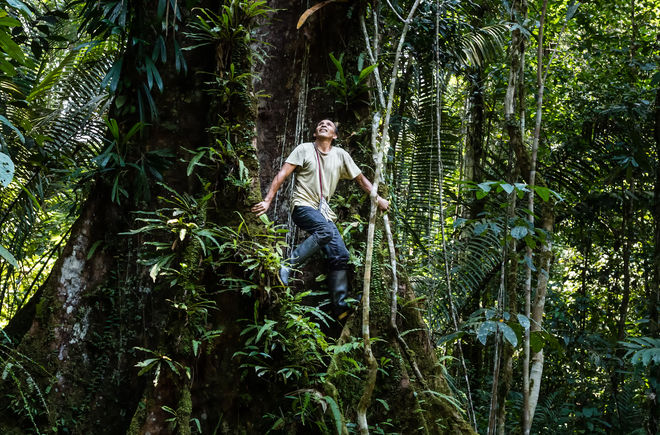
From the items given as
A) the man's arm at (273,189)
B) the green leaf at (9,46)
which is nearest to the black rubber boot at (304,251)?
the man's arm at (273,189)

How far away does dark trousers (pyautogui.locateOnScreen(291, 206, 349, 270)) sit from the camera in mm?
4141

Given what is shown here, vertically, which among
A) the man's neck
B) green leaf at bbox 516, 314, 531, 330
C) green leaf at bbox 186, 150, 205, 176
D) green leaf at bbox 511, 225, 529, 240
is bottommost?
green leaf at bbox 516, 314, 531, 330

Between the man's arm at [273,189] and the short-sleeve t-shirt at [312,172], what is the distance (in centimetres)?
7

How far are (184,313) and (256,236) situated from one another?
0.71 metres

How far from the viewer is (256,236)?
3662 mm

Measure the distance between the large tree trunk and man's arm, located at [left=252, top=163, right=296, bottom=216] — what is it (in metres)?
0.07

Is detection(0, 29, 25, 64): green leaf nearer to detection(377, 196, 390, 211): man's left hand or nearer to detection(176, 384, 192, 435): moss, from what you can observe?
detection(176, 384, 192, 435): moss

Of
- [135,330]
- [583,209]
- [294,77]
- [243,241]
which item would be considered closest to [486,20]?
[583,209]

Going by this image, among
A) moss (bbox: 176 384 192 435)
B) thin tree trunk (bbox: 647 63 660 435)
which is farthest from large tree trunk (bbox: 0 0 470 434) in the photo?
thin tree trunk (bbox: 647 63 660 435)

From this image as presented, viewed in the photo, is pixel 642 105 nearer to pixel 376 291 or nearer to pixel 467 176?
pixel 467 176

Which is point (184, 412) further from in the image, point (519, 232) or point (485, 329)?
point (519, 232)

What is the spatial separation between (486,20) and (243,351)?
605 centimetres

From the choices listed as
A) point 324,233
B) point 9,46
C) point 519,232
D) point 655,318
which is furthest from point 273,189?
point 655,318

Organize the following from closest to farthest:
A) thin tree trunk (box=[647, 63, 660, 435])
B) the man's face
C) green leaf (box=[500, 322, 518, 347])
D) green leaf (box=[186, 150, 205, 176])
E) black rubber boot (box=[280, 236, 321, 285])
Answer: green leaf (box=[500, 322, 518, 347]) < green leaf (box=[186, 150, 205, 176]) < black rubber boot (box=[280, 236, 321, 285]) < the man's face < thin tree trunk (box=[647, 63, 660, 435])
